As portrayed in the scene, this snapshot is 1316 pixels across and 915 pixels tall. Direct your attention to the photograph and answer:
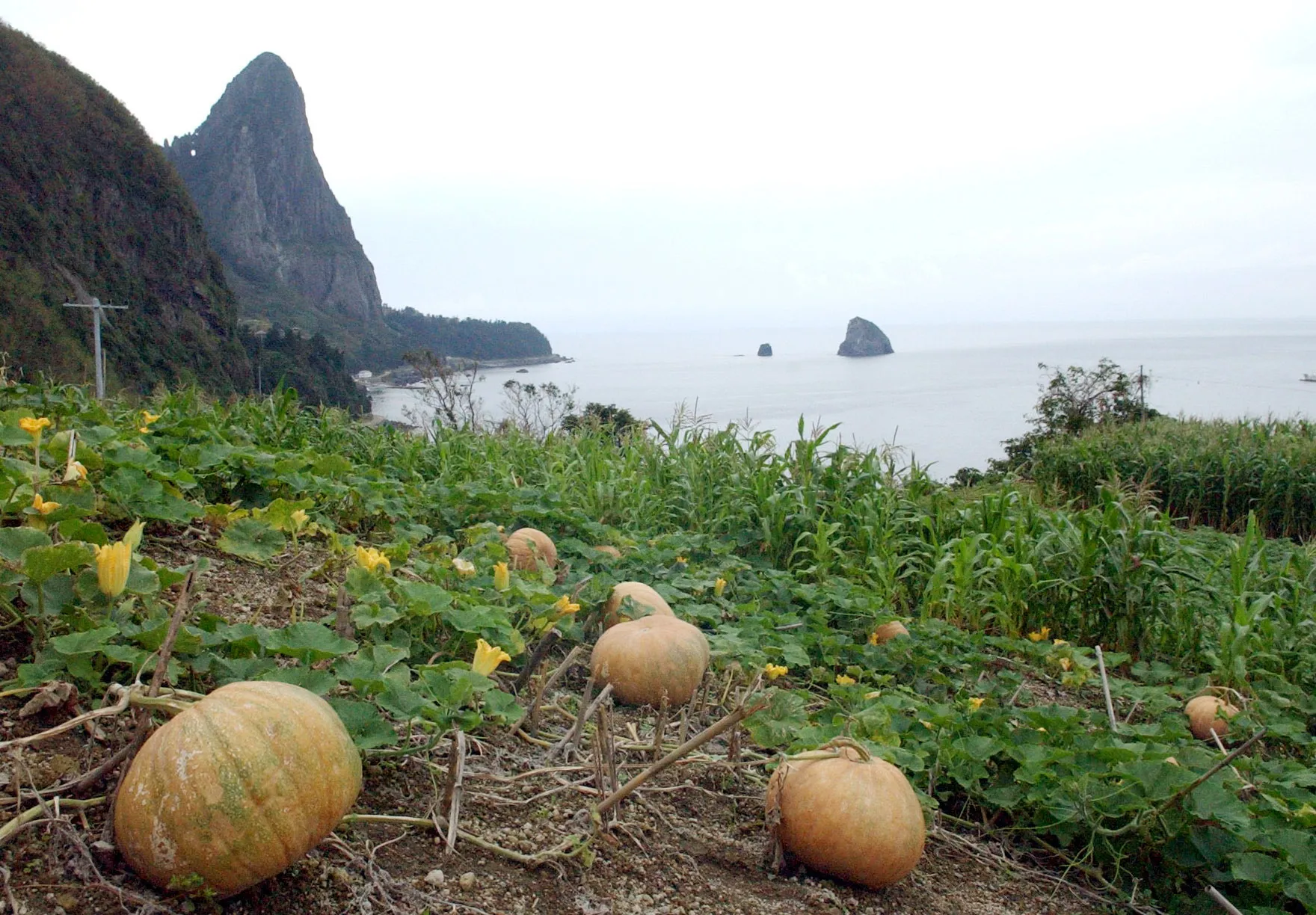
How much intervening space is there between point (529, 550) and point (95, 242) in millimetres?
73727

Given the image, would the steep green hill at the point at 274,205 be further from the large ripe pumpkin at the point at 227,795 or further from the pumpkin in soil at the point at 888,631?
the large ripe pumpkin at the point at 227,795

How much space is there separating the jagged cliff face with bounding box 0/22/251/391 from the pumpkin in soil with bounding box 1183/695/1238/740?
4641cm

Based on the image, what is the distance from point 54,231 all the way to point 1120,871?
71442 millimetres

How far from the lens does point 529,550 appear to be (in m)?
3.70

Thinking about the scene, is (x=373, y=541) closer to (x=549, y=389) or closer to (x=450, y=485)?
(x=450, y=485)

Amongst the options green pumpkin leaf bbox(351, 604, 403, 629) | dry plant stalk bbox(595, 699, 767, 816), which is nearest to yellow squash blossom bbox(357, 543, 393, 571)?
green pumpkin leaf bbox(351, 604, 403, 629)

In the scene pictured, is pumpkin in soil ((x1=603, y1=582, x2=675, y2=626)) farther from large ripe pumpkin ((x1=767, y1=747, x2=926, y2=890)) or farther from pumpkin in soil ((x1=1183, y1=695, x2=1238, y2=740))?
pumpkin in soil ((x1=1183, y1=695, x2=1238, y2=740))

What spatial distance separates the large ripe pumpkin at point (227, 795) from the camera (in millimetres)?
1274

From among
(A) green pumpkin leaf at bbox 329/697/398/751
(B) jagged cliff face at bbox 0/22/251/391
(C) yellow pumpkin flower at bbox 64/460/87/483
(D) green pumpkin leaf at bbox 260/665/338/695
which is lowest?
(A) green pumpkin leaf at bbox 329/697/398/751

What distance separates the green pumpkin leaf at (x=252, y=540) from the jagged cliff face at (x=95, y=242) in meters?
45.1

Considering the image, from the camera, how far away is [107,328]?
155 ft

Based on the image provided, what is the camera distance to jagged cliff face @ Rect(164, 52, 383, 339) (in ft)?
419

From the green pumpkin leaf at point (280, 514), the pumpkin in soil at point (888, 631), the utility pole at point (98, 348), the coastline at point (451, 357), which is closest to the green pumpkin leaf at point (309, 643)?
the green pumpkin leaf at point (280, 514)

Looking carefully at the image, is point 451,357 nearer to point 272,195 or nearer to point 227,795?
point 227,795
